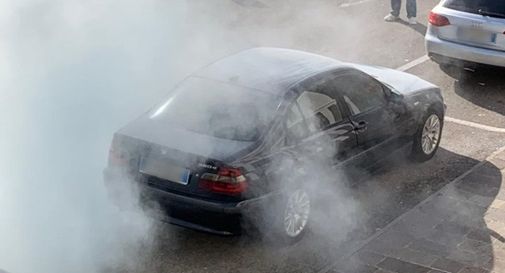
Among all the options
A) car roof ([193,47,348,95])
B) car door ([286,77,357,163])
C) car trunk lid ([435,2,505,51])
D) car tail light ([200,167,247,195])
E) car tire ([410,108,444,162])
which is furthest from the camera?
car trunk lid ([435,2,505,51])

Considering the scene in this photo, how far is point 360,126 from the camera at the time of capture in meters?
6.38

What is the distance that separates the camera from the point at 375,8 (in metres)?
12.5

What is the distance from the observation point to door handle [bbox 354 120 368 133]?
6.34 metres

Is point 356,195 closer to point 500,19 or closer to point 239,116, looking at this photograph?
point 239,116

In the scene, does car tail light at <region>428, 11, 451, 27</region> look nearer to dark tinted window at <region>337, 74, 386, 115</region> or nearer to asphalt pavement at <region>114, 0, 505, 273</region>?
asphalt pavement at <region>114, 0, 505, 273</region>

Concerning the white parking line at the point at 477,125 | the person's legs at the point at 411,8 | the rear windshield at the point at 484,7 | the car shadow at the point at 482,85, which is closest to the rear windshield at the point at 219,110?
the white parking line at the point at 477,125

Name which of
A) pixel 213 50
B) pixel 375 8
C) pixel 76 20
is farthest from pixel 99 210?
pixel 375 8

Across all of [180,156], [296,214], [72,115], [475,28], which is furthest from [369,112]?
[475,28]

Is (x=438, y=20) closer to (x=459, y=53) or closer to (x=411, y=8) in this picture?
(x=459, y=53)

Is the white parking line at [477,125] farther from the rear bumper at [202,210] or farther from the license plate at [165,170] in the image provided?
the license plate at [165,170]

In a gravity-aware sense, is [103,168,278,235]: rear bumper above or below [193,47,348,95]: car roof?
below

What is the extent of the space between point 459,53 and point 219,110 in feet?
13.4

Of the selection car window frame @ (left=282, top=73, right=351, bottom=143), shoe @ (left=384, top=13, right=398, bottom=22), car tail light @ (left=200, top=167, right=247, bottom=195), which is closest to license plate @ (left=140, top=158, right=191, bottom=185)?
car tail light @ (left=200, top=167, right=247, bottom=195)

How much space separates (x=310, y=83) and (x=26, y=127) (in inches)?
83.2
